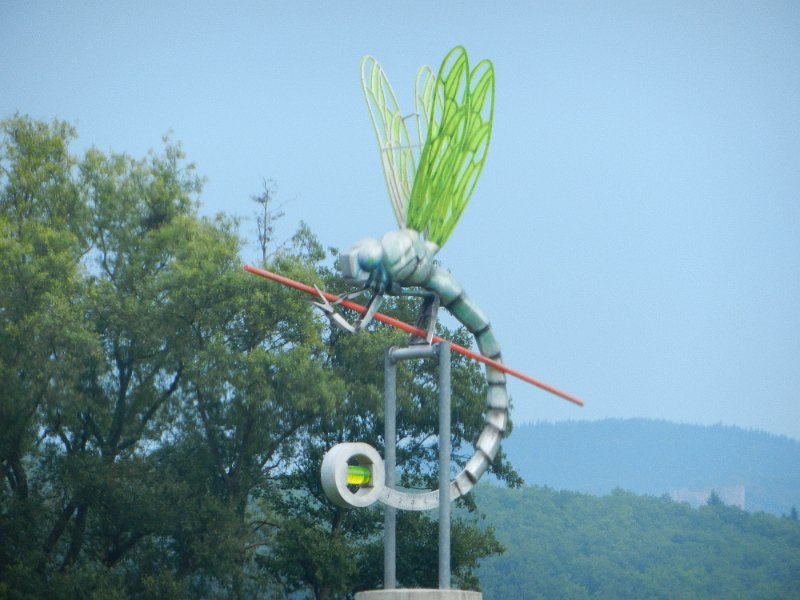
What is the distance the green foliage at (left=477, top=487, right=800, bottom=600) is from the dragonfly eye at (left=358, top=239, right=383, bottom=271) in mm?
34818

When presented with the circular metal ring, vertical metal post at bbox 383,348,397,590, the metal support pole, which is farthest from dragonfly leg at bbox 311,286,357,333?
the circular metal ring

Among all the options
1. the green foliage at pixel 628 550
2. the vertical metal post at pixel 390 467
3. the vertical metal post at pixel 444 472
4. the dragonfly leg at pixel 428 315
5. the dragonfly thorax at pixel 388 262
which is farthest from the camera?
the green foliage at pixel 628 550

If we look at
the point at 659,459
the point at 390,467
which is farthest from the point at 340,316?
the point at 659,459

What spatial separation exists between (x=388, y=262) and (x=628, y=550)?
43.0m

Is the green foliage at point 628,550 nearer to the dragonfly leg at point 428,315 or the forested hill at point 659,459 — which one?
the dragonfly leg at point 428,315

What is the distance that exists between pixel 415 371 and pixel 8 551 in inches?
366

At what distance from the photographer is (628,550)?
190ft

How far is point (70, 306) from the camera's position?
88.8 ft

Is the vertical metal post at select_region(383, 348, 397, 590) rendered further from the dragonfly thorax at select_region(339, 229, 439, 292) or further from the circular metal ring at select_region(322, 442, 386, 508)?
the dragonfly thorax at select_region(339, 229, 439, 292)

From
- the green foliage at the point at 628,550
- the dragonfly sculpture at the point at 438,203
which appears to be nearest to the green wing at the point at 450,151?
the dragonfly sculpture at the point at 438,203

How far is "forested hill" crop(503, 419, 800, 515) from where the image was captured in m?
147

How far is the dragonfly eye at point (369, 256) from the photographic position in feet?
56.3

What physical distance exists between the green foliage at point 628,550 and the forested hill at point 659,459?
78.0m

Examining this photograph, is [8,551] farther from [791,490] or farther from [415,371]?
[791,490]
